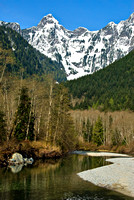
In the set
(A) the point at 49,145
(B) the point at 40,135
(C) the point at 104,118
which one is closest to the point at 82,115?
(C) the point at 104,118

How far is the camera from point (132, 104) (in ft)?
424

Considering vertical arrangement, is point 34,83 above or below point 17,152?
above

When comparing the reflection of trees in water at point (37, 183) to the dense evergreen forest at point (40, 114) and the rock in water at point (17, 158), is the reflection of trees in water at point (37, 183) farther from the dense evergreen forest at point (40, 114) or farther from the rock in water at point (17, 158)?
the dense evergreen forest at point (40, 114)

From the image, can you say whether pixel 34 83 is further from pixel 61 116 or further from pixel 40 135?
pixel 40 135

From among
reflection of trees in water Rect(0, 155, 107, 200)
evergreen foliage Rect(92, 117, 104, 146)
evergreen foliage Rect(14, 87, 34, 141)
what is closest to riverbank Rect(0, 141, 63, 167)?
evergreen foliage Rect(14, 87, 34, 141)

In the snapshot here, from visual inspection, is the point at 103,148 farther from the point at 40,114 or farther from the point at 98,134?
the point at 40,114

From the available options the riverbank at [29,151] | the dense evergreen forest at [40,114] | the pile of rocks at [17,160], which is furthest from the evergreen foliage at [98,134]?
the pile of rocks at [17,160]

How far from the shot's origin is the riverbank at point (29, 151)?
34191 mm

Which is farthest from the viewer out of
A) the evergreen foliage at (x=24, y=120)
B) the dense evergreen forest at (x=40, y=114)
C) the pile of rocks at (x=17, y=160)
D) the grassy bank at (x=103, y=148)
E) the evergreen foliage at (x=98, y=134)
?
the evergreen foliage at (x=98, y=134)

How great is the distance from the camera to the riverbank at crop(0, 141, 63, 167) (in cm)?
3419

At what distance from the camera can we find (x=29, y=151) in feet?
135

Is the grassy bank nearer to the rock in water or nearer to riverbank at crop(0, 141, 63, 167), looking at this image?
riverbank at crop(0, 141, 63, 167)

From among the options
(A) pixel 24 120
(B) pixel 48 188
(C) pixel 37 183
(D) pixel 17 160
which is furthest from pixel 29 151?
(B) pixel 48 188

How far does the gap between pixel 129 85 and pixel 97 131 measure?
105249mm
